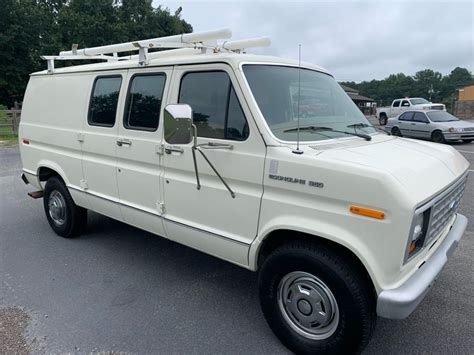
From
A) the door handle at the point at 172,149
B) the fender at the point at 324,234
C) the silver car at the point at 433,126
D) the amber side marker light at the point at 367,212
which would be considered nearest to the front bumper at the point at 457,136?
the silver car at the point at 433,126

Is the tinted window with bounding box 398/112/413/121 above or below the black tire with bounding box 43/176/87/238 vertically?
above

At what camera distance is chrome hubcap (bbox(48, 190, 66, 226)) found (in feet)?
17.3

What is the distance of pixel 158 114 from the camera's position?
12.3ft

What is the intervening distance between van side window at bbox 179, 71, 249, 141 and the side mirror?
442 millimetres

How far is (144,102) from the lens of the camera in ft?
12.9

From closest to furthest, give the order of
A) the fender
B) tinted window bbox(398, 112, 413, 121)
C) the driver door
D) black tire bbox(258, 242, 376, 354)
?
1. the fender
2. black tire bbox(258, 242, 376, 354)
3. the driver door
4. tinted window bbox(398, 112, 413, 121)

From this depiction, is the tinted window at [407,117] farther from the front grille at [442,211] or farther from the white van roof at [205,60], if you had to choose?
the front grille at [442,211]

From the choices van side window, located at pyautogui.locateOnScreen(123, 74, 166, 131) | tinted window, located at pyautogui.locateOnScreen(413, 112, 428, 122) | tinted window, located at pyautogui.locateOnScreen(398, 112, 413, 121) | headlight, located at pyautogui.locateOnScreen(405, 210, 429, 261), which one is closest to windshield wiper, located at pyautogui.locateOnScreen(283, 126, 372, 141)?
headlight, located at pyautogui.locateOnScreen(405, 210, 429, 261)

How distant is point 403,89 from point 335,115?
73.9 m

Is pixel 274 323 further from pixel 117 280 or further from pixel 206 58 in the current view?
pixel 206 58

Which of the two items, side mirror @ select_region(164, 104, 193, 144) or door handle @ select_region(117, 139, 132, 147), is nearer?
side mirror @ select_region(164, 104, 193, 144)

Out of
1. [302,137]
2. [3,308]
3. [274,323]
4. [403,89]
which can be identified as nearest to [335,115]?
[302,137]

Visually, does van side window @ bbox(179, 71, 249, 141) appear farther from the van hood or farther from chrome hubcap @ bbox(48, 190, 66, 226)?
chrome hubcap @ bbox(48, 190, 66, 226)

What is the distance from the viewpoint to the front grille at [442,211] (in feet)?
8.82
